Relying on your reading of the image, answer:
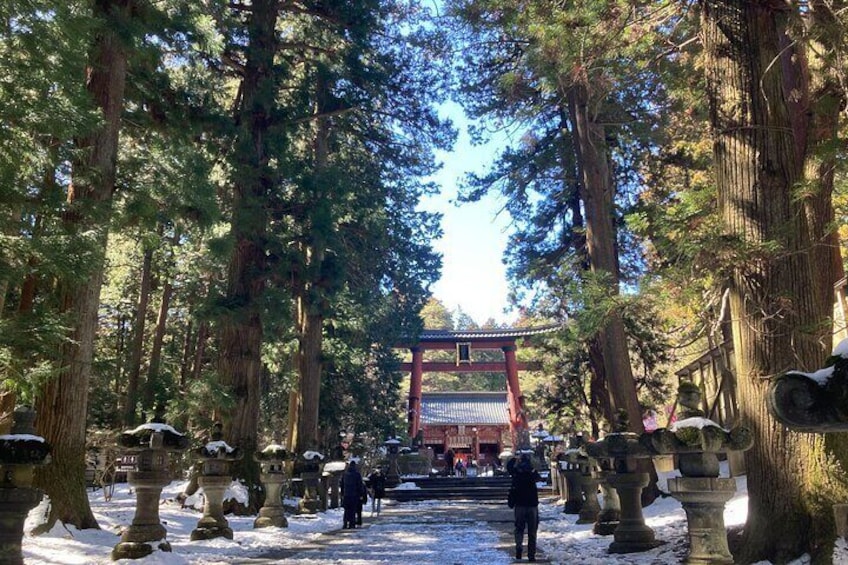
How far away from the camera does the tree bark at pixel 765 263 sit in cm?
583

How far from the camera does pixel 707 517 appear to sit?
6.08 metres

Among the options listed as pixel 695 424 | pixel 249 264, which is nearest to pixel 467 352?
pixel 249 264

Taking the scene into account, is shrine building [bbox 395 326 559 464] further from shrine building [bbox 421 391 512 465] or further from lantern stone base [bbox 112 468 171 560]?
lantern stone base [bbox 112 468 171 560]

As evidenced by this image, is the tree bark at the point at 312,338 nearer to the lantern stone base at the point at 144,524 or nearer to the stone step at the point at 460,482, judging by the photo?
the lantern stone base at the point at 144,524

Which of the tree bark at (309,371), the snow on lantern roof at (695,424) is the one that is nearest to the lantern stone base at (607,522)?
the snow on lantern roof at (695,424)

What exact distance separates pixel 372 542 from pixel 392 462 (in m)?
17.8

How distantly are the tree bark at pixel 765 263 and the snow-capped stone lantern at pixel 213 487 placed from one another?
7.35 meters

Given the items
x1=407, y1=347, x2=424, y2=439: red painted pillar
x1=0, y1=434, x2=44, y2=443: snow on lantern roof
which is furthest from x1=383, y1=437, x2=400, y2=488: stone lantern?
x1=0, y1=434, x2=44, y2=443: snow on lantern roof

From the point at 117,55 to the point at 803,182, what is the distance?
374 inches

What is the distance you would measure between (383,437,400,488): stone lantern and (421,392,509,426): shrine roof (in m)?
15.9

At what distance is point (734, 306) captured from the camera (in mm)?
6512

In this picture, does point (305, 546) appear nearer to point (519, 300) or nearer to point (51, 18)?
point (51, 18)

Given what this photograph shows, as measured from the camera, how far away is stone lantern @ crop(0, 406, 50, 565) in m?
5.44

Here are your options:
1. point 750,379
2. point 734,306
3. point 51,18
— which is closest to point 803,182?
point 734,306
